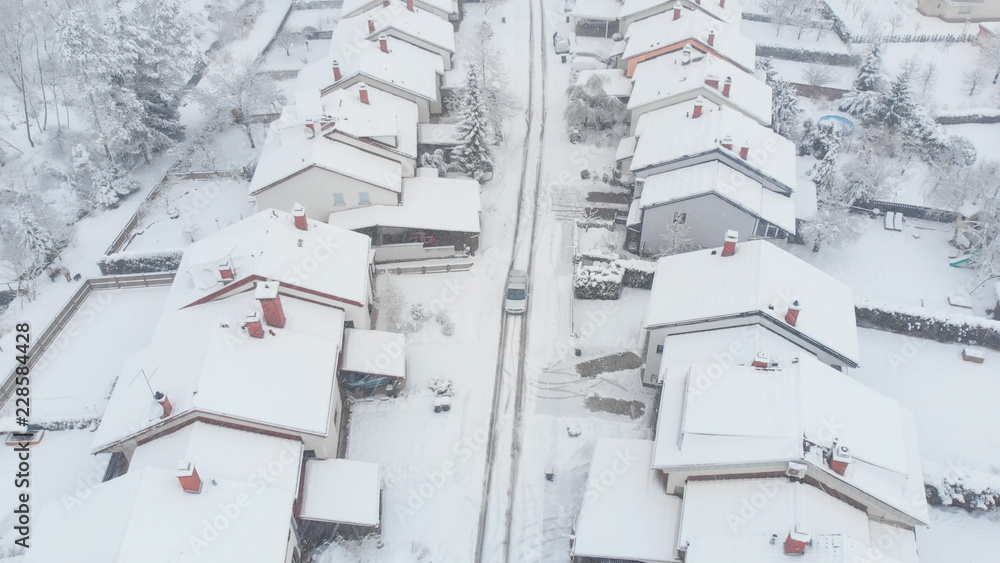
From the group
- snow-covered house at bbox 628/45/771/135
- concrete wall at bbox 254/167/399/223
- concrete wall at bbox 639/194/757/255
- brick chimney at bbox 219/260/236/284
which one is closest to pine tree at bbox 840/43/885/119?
snow-covered house at bbox 628/45/771/135

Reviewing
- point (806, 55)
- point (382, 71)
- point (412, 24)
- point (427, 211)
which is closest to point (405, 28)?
point (412, 24)

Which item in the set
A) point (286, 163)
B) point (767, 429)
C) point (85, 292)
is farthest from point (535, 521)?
point (85, 292)

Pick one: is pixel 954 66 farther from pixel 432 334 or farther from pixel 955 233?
pixel 432 334

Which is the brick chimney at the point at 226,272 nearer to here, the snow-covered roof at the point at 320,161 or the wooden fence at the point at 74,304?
the snow-covered roof at the point at 320,161

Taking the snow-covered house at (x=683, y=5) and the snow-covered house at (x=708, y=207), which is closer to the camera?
the snow-covered house at (x=708, y=207)

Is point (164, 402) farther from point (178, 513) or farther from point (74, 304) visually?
point (74, 304)

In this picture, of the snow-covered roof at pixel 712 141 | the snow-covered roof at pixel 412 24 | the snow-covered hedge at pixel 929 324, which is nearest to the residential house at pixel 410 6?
the snow-covered roof at pixel 412 24
